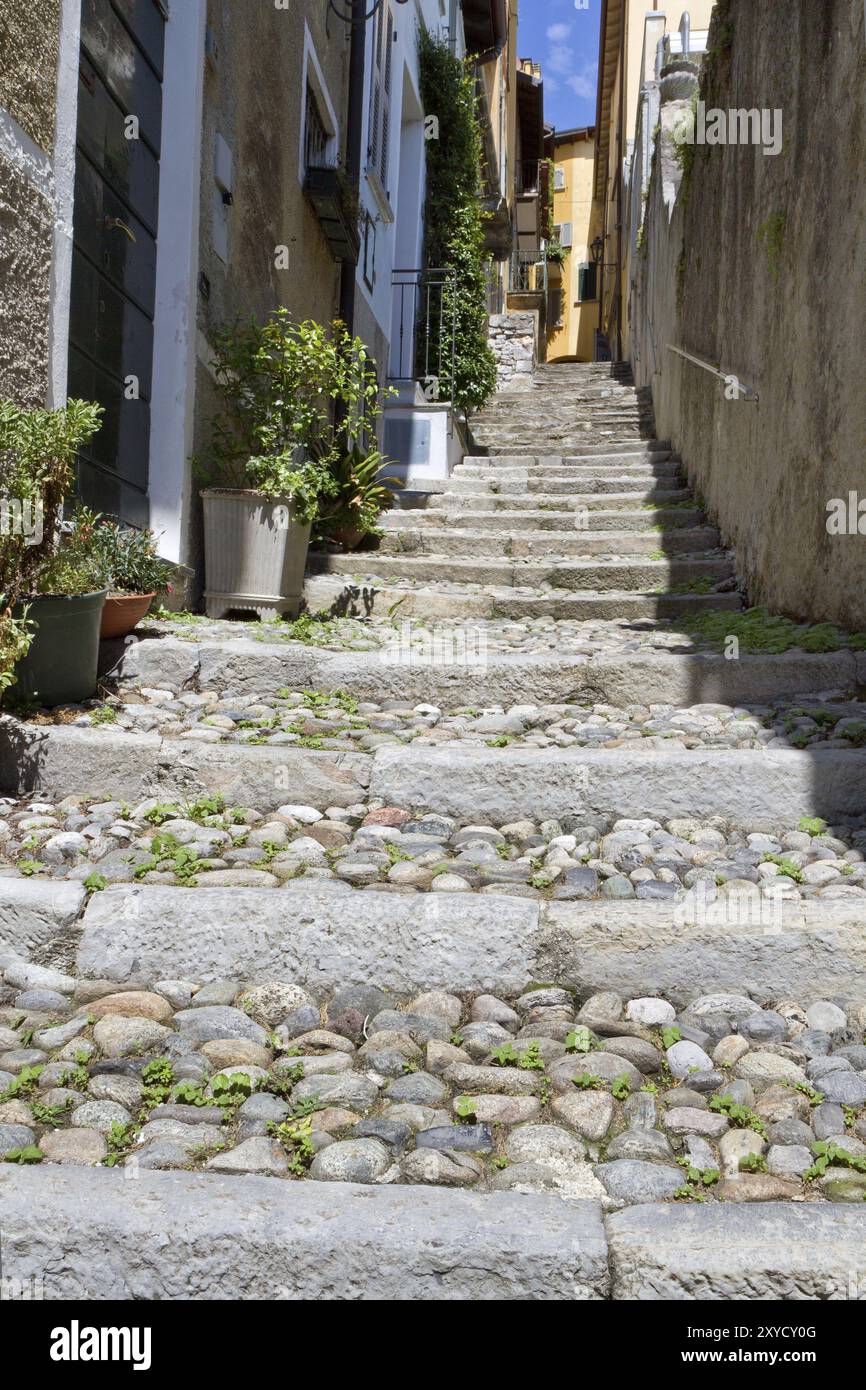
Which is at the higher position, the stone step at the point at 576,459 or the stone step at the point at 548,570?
the stone step at the point at 576,459

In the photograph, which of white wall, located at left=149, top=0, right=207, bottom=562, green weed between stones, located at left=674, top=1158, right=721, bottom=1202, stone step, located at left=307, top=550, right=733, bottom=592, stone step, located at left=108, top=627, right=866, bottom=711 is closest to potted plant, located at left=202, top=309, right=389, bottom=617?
white wall, located at left=149, top=0, right=207, bottom=562

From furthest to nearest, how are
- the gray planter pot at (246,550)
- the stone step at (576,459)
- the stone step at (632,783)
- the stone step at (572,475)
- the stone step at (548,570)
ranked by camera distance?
1. the stone step at (576,459)
2. the stone step at (572,475)
3. the stone step at (548,570)
4. the gray planter pot at (246,550)
5. the stone step at (632,783)

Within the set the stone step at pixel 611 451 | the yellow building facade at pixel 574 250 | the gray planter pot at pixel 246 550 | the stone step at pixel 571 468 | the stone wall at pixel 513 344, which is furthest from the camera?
the yellow building facade at pixel 574 250

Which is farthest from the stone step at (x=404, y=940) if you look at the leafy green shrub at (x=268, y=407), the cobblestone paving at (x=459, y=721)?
the leafy green shrub at (x=268, y=407)

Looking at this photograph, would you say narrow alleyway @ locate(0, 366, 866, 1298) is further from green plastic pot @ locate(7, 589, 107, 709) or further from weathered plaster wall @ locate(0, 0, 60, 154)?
weathered plaster wall @ locate(0, 0, 60, 154)

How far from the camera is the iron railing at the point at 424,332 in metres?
9.66

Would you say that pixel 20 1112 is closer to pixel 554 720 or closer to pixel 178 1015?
pixel 178 1015

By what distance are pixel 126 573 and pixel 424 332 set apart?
7.01 m

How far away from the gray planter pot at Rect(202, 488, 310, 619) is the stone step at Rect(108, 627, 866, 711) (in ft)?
3.18

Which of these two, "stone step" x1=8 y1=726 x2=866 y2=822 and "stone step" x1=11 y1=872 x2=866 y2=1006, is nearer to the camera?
"stone step" x1=11 y1=872 x2=866 y2=1006

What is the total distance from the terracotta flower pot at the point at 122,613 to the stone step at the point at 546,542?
10.1ft

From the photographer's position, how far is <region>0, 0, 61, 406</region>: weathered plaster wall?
10.3 feet

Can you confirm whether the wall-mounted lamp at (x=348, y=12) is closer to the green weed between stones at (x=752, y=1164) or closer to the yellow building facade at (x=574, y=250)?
the green weed between stones at (x=752, y=1164)

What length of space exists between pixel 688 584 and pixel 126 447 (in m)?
2.79
